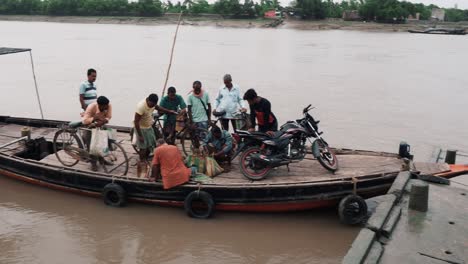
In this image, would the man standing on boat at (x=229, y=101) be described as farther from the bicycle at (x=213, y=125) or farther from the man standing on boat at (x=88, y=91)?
the man standing on boat at (x=88, y=91)

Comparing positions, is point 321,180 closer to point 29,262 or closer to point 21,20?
point 29,262

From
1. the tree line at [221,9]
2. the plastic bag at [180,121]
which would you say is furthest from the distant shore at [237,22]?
the plastic bag at [180,121]

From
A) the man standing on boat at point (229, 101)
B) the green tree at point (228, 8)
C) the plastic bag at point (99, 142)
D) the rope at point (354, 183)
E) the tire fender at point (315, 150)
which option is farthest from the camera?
the green tree at point (228, 8)

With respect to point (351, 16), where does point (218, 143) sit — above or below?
below

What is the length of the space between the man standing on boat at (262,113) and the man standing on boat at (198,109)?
2.62 feet

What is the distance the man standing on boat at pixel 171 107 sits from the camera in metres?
7.26

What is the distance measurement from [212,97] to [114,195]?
9.94m

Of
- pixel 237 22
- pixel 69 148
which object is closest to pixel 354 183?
pixel 69 148

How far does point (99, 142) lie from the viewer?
22.6 ft

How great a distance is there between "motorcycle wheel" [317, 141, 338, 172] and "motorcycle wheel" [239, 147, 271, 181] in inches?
30.2

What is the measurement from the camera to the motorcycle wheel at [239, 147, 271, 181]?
21.4ft

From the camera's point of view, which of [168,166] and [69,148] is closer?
[168,166]

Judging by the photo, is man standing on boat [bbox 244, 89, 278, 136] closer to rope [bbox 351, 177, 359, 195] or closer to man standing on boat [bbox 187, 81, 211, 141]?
man standing on boat [bbox 187, 81, 211, 141]

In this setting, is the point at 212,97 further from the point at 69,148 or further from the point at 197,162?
the point at 197,162
